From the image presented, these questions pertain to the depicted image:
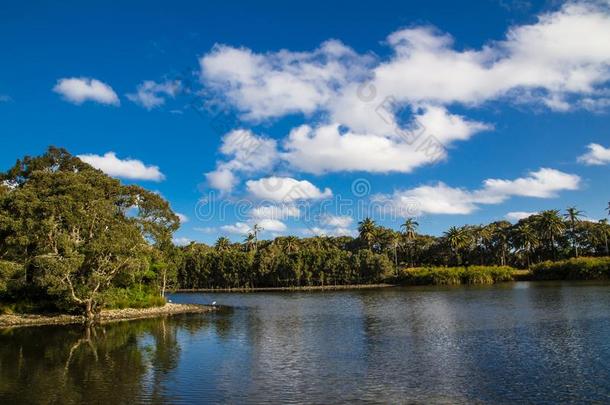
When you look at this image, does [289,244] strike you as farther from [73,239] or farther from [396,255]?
[73,239]

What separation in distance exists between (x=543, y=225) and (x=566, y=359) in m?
115

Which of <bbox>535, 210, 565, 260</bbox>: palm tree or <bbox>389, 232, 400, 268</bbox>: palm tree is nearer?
<bbox>535, 210, 565, 260</bbox>: palm tree

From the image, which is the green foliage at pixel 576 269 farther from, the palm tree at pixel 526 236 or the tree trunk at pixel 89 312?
the tree trunk at pixel 89 312

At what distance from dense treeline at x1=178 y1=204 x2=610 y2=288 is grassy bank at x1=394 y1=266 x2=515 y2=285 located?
67 centimetres

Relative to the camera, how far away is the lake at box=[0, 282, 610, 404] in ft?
78.0

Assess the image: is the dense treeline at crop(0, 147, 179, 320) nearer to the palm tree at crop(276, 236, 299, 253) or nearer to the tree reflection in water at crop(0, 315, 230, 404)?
the tree reflection in water at crop(0, 315, 230, 404)

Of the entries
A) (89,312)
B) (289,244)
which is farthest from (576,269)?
(89,312)

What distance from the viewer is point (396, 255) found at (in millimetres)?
156000

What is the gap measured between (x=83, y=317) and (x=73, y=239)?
10128 millimetres

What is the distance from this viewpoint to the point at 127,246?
55.2 meters

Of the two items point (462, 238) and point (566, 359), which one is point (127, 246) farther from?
point (462, 238)

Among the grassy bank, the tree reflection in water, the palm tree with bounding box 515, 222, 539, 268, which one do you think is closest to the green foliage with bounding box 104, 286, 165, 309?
the tree reflection in water

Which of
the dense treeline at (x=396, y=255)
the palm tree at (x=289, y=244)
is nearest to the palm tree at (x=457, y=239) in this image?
the dense treeline at (x=396, y=255)

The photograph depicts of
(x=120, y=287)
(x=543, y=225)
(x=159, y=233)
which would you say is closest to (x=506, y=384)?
(x=159, y=233)
